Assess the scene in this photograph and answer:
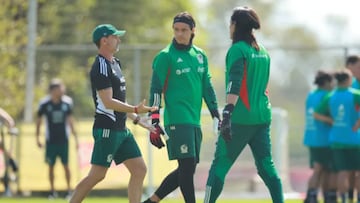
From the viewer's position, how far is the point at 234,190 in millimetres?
23031

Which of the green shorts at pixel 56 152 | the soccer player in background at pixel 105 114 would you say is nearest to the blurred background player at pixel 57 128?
the green shorts at pixel 56 152

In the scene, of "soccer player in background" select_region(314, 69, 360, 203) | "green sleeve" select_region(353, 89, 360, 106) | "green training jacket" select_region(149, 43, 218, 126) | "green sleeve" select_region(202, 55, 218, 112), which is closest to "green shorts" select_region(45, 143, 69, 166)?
"soccer player in background" select_region(314, 69, 360, 203)

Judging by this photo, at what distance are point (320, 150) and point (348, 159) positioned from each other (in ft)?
4.58

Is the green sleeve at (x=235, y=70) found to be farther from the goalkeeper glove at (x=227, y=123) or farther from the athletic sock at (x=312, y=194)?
the athletic sock at (x=312, y=194)

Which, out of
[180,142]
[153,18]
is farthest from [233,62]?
[153,18]

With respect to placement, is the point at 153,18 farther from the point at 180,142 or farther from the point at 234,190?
the point at 180,142

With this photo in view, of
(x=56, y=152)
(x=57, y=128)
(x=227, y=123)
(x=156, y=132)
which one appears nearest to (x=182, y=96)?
(x=156, y=132)

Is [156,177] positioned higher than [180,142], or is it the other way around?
[180,142]

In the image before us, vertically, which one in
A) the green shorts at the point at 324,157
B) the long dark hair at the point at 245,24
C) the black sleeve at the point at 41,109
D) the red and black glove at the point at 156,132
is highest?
the long dark hair at the point at 245,24

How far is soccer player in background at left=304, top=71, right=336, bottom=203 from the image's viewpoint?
1786 cm

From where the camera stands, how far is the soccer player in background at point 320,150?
703 inches

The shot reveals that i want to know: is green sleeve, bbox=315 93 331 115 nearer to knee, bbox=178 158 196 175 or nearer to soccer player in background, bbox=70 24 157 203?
knee, bbox=178 158 196 175

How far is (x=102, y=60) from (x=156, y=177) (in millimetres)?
10920

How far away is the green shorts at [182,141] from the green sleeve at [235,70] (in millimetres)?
1048
